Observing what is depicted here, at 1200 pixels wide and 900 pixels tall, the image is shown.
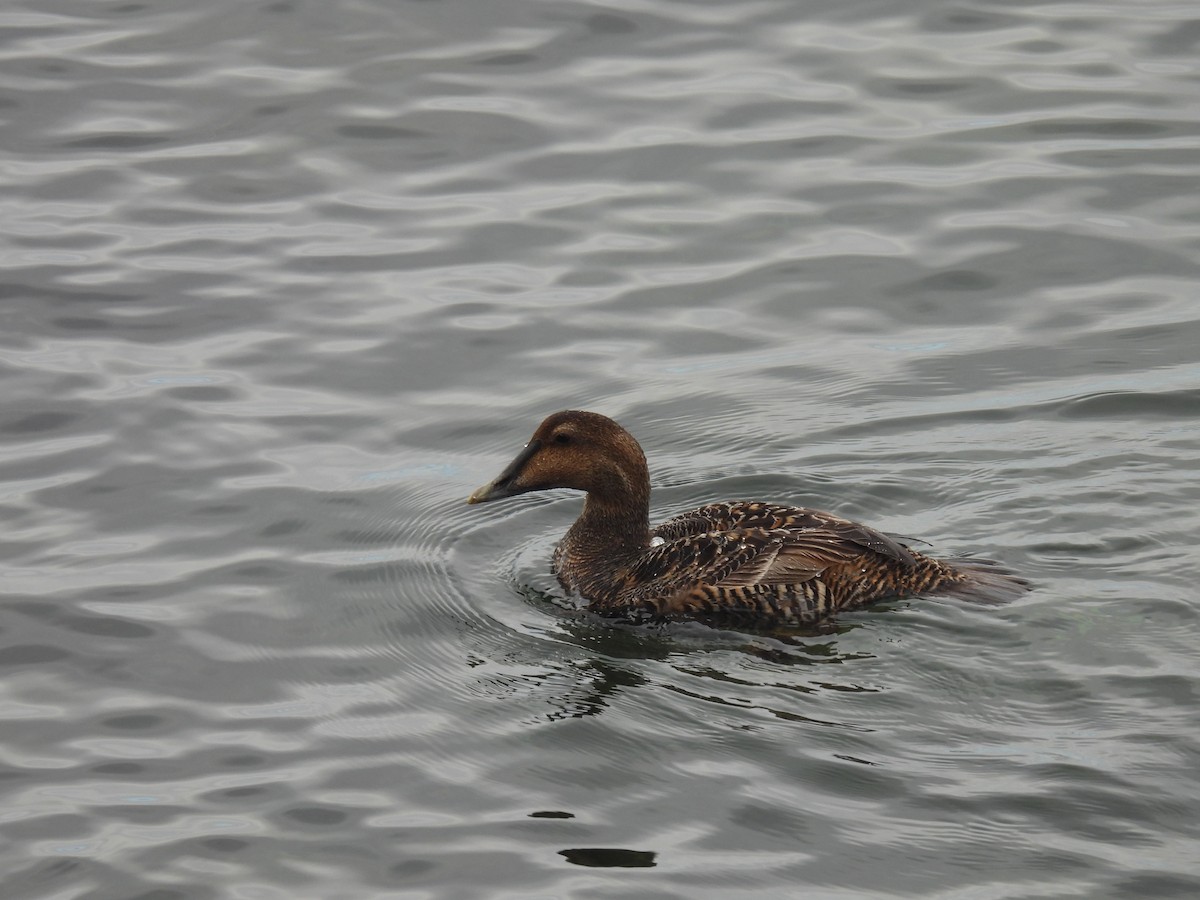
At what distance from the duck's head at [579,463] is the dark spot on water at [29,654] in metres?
2.06

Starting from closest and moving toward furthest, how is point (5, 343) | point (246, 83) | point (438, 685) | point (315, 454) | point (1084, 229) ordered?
point (438, 685) → point (315, 454) → point (5, 343) → point (1084, 229) → point (246, 83)

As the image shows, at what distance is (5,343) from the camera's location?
1092 cm

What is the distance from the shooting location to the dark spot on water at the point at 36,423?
396 inches

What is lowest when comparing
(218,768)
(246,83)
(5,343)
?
(218,768)

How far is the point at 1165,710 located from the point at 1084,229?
5608 mm

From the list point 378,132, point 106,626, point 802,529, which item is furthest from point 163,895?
point 378,132

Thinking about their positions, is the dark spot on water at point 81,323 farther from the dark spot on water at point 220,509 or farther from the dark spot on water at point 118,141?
the dark spot on water at point 118,141

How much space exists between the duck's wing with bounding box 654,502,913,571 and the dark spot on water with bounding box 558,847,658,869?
222 centimetres

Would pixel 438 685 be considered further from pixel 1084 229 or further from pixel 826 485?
pixel 1084 229

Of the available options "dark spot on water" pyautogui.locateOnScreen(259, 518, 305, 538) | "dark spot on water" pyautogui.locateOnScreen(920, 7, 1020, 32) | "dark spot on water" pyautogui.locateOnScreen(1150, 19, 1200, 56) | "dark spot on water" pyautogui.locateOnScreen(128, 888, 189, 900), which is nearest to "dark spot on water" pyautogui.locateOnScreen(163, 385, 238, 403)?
"dark spot on water" pyautogui.locateOnScreen(259, 518, 305, 538)

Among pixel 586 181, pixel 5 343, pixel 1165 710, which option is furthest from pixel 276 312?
pixel 1165 710

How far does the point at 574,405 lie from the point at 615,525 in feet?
5.07

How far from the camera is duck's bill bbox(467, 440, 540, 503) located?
29.0 feet

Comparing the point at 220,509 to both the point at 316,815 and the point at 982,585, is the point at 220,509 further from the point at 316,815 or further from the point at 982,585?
the point at 982,585
